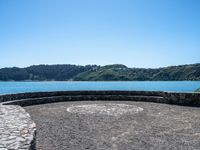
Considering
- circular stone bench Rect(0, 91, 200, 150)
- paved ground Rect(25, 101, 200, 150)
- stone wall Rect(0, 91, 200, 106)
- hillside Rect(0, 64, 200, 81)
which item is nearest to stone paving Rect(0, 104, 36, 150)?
circular stone bench Rect(0, 91, 200, 150)

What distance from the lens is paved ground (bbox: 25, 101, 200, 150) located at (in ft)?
25.1

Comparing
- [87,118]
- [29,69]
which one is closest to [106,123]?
[87,118]

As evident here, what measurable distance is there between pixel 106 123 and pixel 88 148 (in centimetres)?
350

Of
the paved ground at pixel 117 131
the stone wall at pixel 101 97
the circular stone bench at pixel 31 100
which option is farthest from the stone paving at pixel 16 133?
the stone wall at pixel 101 97

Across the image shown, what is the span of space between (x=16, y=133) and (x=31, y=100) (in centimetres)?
1199

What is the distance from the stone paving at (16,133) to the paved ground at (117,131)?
38.4 inches

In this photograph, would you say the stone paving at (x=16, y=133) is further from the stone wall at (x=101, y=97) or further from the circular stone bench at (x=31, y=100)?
the stone wall at (x=101, y=97)

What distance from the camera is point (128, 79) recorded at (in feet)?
616

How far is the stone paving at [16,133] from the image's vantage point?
4.97 metres

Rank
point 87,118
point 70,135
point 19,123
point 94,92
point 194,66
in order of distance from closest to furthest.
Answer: point 19,123
point 70,135
point 87,118
point 94,92
point 194,66

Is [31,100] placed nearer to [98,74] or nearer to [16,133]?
[16,133]

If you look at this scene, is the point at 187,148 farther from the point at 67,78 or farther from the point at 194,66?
the point at 67,78

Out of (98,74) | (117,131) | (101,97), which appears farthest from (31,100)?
(98,74)

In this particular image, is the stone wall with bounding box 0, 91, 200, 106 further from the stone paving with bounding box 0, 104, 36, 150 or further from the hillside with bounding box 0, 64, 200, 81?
the hillside with bounding box 0, 64, 200, 81
